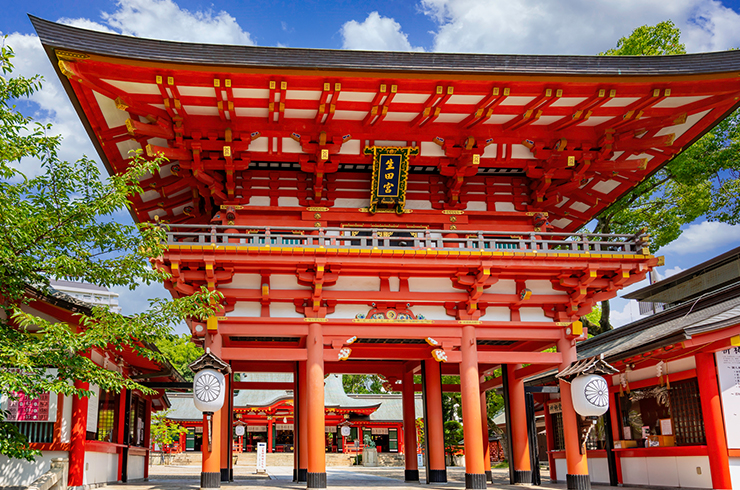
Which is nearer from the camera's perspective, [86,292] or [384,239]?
[384,239]

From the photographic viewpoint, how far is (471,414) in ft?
43.1

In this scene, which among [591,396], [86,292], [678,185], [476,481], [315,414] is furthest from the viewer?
[86,292]

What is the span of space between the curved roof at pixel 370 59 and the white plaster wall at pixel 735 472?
25.4 ft

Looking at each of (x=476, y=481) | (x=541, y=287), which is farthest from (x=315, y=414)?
(x=541, y=287)

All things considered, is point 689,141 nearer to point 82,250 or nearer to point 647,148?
point 647,148

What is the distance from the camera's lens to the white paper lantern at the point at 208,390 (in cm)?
1176

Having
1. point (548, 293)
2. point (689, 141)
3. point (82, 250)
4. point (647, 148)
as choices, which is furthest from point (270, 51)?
point (689, 141)

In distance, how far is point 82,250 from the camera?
9273mm

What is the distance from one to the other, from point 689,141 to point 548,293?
5.27m

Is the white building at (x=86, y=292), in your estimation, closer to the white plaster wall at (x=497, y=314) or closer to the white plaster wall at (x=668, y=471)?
the white plaster wall at (x=497, y=314)

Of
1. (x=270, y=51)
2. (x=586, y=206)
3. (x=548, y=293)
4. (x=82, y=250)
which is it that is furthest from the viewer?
(x=586, y=206)

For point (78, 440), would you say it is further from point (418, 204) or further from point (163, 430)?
point (163, 430)

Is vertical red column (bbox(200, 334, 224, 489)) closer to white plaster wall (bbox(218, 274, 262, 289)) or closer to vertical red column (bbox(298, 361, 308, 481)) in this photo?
white plaster wall (bbox(218, 274, 262, 289))

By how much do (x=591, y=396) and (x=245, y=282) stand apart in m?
7.62
